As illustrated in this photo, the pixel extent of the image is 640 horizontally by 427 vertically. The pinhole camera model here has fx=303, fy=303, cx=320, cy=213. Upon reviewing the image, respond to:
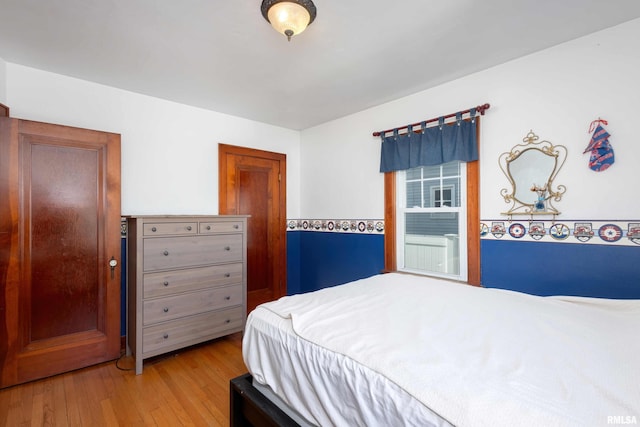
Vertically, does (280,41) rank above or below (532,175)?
above

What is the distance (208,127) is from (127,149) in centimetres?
86

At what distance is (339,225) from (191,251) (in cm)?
171

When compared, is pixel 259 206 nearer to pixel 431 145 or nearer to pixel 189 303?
pixel 189 303

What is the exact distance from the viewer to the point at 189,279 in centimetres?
Result: 264

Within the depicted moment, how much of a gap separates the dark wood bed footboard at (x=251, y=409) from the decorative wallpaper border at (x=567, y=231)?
208 cm

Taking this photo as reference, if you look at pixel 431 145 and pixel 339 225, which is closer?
pixel 431 145

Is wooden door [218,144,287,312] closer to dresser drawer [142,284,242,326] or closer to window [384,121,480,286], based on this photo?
dresser drawer [142,284,242,326]

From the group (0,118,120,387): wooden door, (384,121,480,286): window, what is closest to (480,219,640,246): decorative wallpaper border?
(384,121,480,286): window

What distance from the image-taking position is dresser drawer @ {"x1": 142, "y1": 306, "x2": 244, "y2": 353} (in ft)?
8.04

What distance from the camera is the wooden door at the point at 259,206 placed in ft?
11.6

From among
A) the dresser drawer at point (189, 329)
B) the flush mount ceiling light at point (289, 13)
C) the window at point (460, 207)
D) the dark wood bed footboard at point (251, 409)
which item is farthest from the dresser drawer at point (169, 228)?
the window at point (460, 207)

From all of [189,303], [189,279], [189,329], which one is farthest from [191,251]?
[189,329]

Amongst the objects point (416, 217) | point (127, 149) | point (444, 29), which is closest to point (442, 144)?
point (416, 217)

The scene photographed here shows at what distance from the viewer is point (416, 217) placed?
3072 millimetres
